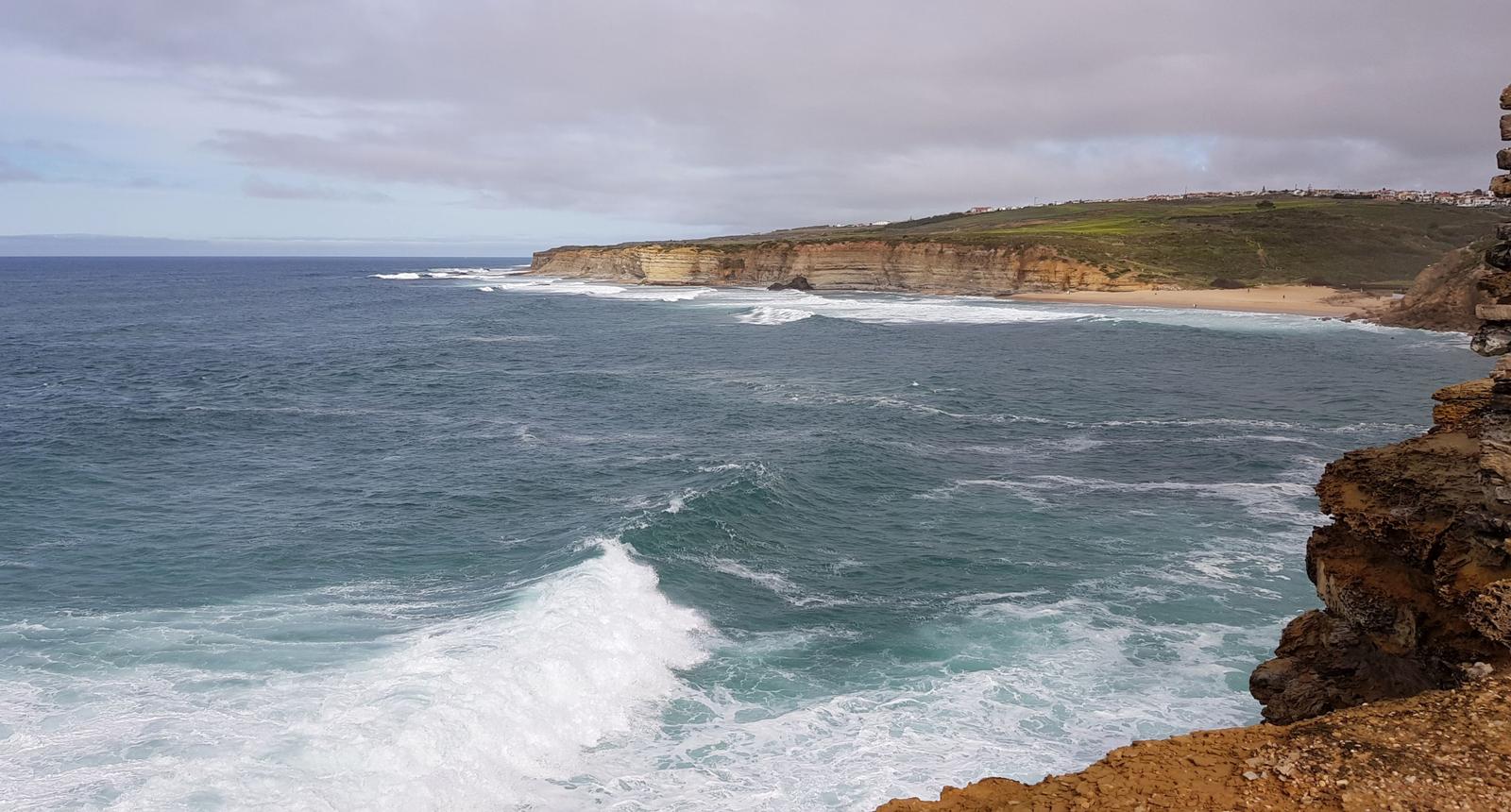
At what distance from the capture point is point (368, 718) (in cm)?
1288

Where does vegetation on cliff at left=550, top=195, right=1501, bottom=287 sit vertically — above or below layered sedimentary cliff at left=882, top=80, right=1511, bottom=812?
above

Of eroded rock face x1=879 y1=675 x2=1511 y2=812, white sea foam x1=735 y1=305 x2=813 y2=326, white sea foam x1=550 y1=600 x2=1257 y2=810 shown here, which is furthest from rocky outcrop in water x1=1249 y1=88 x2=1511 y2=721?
white sea foam x1=735 y1=305 x2=813 y2=326

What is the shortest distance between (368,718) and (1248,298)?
80.8 m

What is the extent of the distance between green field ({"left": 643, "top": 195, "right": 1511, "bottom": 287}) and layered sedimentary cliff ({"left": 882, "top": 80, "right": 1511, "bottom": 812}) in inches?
3233

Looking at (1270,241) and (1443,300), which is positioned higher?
(1270,241)

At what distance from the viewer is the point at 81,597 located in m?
17.3

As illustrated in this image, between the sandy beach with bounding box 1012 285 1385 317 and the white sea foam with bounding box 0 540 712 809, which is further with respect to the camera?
the sandy beach with bounding box 1012 285 1385 317

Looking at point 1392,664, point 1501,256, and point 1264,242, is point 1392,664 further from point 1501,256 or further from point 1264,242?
point 1264,242

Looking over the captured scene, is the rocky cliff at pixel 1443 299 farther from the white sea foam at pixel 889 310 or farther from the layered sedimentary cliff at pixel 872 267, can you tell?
the layered sedimentary cliff at pixel 872 267

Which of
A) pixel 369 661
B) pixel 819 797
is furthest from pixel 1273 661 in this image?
pixel 369 661

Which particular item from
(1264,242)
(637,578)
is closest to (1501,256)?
(637,578)

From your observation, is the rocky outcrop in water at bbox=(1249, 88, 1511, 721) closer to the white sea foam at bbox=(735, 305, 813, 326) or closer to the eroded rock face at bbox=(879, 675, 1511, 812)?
the eroded rock face at bbox=(879, 675, 1511, 812)

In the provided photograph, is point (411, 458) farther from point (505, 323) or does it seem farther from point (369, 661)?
point (505, 323)

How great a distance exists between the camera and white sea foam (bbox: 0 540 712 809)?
1150cm
